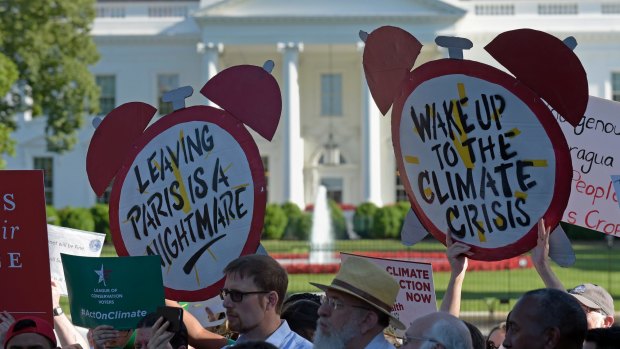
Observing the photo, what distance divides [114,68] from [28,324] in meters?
45.3

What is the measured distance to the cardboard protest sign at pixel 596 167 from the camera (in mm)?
6039

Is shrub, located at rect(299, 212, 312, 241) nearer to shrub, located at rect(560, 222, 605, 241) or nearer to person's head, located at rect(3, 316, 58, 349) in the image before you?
shrub, located at rect(560, 222, 605, 241)

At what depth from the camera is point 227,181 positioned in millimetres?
5785

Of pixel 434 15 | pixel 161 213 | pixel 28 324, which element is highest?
pixel 434 15

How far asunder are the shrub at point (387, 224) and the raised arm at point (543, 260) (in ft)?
117

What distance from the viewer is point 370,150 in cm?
4666

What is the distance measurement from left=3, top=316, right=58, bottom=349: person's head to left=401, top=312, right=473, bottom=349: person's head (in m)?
1.58

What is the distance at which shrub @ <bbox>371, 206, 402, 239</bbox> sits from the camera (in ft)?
134

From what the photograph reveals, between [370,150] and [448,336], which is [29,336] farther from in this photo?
[370,150]

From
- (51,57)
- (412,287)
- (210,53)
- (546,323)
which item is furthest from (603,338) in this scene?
(210,53)

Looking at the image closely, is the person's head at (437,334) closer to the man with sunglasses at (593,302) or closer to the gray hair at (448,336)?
the gray hair at (448,336)

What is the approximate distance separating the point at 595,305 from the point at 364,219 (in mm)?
36239

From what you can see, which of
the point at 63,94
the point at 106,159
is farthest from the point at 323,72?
the point at 106,159

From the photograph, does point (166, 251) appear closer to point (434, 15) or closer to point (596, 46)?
point (434, 15)
